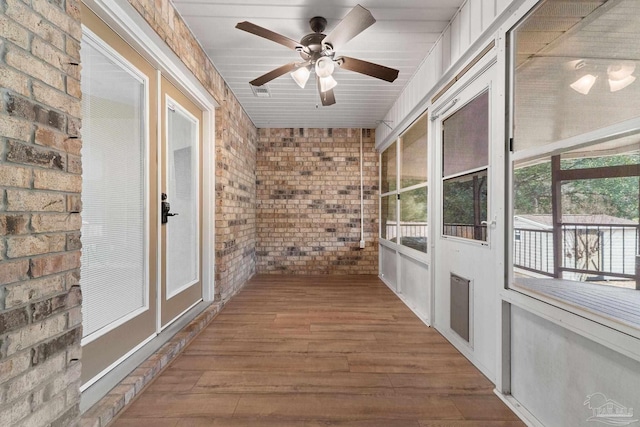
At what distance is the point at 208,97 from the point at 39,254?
2.47 m

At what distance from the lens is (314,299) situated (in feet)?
12.8

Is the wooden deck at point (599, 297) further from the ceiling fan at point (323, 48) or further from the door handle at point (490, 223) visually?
the ceiling fan at point (323, 48)

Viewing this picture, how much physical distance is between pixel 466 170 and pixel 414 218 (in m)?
1.28

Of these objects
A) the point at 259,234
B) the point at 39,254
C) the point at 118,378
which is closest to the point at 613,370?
the point at 39,254

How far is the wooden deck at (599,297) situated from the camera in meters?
1.17

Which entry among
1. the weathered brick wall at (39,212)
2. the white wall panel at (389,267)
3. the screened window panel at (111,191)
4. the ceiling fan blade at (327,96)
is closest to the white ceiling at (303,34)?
the ceiling fan blade at (327,96)

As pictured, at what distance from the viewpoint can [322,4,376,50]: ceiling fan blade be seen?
1.96 metres

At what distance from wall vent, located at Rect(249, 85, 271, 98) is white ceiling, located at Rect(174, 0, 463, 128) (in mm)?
59

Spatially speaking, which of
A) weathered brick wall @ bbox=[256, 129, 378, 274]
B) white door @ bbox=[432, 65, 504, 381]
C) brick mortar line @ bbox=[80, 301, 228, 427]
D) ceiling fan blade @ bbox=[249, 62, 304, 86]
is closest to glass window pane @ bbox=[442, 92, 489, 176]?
white door @ bbox=[432, 65, 504, 381]

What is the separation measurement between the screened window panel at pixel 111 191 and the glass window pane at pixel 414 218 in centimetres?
264

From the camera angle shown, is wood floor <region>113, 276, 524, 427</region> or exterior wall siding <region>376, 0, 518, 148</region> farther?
exterior wall siding <region>376, 0, 518, 148</region>

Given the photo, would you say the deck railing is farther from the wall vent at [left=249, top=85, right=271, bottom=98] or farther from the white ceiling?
the wall vent at [left=249, top=85, right=271, bottom=98]

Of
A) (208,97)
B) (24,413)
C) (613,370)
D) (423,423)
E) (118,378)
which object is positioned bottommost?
(423,423)

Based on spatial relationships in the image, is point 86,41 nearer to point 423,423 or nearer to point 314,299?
point 423,423
